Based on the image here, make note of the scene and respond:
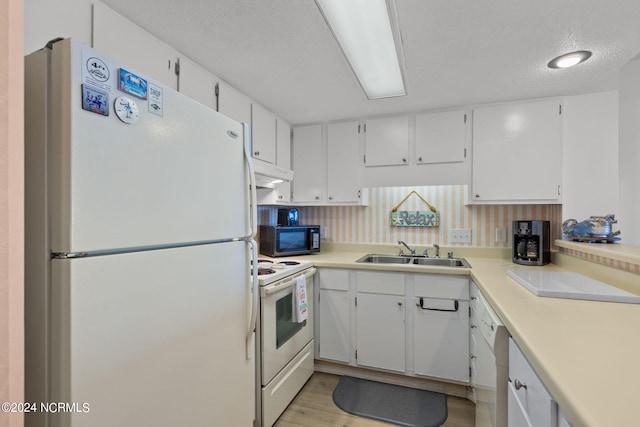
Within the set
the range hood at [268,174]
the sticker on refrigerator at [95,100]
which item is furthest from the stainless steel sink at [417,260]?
the sticker on refrigerator at [95,100]

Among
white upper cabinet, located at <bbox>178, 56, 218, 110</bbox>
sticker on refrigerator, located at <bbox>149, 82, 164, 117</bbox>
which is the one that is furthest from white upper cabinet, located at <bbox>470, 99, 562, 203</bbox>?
sticker on refrigerator, located at <bbox>149, 82, 164, 117</bbox>

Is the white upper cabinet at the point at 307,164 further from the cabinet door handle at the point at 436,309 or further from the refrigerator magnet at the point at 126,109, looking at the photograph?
the refrigerator magnet at the point at 126,109

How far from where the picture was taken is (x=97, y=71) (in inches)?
31.0

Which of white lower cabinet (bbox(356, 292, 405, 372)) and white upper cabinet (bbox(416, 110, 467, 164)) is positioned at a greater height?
white upper cabinet (bbox(416, 110, 467, 164))

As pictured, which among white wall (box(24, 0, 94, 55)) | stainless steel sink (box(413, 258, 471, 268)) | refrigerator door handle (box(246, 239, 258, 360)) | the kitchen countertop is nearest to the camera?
the kitchen countertop

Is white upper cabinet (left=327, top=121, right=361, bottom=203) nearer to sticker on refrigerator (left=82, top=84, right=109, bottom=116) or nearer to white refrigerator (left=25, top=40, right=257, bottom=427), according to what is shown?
white refrigerator (left=25, top=40, right=257, bottom=427)

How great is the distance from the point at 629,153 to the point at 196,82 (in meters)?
2.64

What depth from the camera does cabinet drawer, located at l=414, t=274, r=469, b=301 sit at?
2.05m

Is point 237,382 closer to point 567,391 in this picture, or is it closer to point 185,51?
point 567,391

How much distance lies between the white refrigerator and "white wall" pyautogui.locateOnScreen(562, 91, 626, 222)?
2390 millimetres

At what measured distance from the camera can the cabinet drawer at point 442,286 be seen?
80.9 inches

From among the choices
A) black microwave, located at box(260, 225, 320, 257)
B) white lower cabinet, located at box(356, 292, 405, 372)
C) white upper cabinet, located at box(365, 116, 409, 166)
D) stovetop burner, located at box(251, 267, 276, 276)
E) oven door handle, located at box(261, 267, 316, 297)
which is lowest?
white lower cabinet, located at box(356, 292, 405, 372)

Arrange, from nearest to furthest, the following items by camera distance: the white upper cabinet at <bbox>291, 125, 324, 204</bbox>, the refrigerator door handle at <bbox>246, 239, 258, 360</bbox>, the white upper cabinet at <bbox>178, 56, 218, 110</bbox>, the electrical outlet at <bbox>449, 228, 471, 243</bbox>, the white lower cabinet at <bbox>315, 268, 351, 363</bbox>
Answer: the refrigerator door handle at <bbox>246, 239, 258, 360</bbox>
the white upper cabinet at <bbox>178, 56, 218, 110</bbox>
the white lower cabinet at <bbox>315, 268, 351, 363</bbox>
the electrical outlet at <bbox>449, 228, 471, 243</bbox>
the white upper cabinet at <bbox>291, 125, 324, 204</bbox>

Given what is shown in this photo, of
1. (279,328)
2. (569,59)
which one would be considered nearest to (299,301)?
(279,328)
